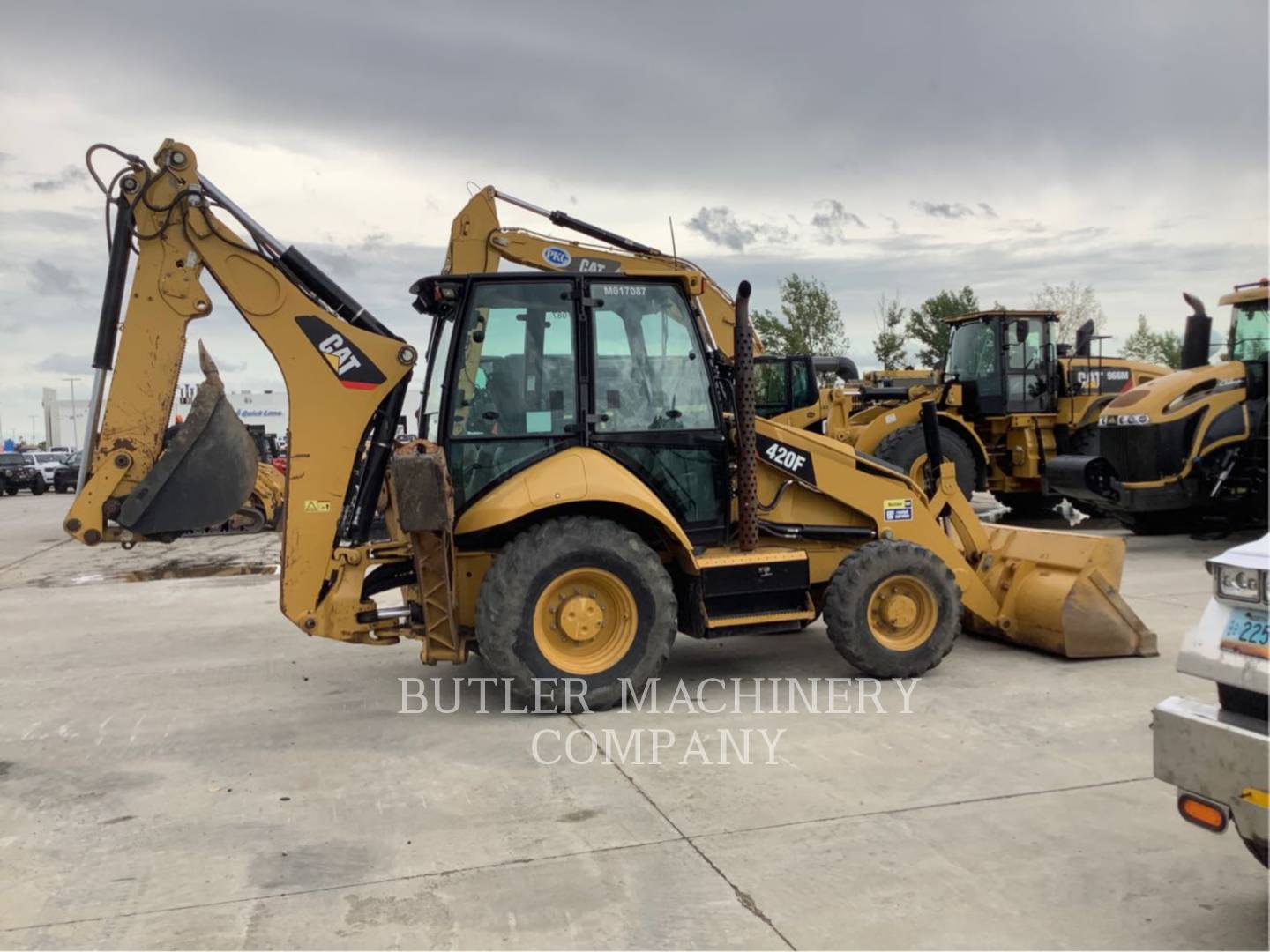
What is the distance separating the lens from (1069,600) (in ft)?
22.9

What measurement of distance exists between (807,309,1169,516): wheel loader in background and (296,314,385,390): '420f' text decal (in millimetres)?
9663

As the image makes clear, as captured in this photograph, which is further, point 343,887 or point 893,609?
point 893,609

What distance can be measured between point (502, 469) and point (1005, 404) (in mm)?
10748

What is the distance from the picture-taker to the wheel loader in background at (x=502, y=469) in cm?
589

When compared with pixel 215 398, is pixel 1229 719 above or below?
below

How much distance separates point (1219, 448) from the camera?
11.6 metres

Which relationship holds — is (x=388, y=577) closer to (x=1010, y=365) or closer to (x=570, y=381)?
(x=570, y=381)

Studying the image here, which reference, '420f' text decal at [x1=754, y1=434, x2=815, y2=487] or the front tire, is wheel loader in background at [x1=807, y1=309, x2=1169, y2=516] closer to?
'420f' text decal at [x1=754, y1=434, x2=815, y2=487]

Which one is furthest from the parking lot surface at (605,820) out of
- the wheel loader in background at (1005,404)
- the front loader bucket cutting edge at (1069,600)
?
the wheel loader in background at (1005,404)

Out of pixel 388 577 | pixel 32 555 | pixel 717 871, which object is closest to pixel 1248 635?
pixel 717 871

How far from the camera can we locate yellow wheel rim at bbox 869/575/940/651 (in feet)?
21.7

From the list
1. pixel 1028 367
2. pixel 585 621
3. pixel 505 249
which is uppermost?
pixel 505 249

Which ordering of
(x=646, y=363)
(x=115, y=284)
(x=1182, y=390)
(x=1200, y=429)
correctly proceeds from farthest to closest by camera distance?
(x=1182, y=390)
(x=1200, y=429)
(x=646, y=363)
(x=115, y=284)

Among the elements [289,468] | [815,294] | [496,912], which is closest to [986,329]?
[289,468]
